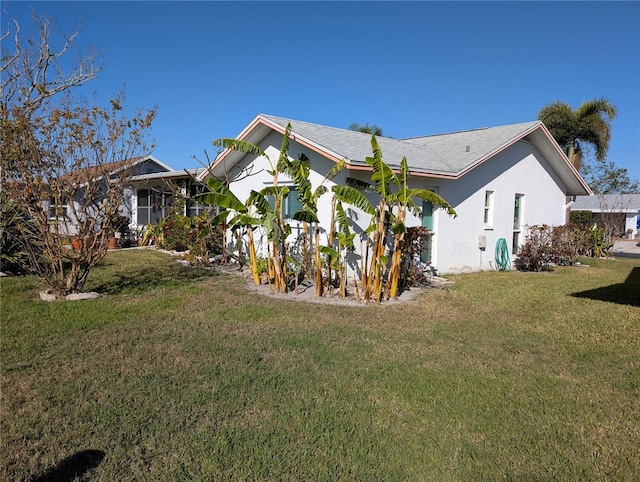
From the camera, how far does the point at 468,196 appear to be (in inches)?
551

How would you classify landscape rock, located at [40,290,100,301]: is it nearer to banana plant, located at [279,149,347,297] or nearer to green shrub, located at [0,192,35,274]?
green shrub, located at [0,192,35,274]

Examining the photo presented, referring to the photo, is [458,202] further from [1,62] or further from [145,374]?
[1,62]

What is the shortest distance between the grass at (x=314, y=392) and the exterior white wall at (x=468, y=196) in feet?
13.9

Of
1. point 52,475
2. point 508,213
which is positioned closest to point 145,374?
point 52,475

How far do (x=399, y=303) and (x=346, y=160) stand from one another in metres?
3.36

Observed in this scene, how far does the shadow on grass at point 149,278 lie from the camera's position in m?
10.3

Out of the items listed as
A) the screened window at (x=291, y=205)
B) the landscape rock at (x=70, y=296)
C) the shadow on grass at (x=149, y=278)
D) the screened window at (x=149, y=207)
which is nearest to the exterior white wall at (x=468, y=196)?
the screened window at (x=291, y=205)

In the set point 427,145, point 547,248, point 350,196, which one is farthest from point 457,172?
point 547,248

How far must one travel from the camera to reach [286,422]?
4105mm

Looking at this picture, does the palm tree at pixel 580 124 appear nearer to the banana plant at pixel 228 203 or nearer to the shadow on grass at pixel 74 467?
the banana plant at pixel 228 203

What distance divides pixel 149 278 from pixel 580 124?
2627 centimetres

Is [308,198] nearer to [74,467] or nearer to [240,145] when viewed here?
[240,145]

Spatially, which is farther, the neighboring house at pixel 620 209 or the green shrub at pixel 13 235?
the neighboring house at pixel 620 209

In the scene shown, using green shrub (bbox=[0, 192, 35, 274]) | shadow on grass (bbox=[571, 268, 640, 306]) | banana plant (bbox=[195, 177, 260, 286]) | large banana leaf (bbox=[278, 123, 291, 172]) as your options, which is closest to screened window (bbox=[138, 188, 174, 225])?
green shrub (bbox=[0, 192, 35, 274])
